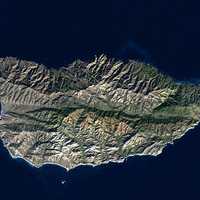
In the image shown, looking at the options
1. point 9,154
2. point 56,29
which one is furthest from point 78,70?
point 9,154

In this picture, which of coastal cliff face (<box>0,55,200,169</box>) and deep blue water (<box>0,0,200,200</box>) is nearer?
deep blue water (<box>0,0,200,200</box>)

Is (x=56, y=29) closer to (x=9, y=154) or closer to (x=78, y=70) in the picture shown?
(x=78, y=70)

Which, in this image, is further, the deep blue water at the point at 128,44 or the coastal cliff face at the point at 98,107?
the coastal cliff face at the point at 98,107

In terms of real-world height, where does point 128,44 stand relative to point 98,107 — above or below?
above

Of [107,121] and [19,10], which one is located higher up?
[19,10]
